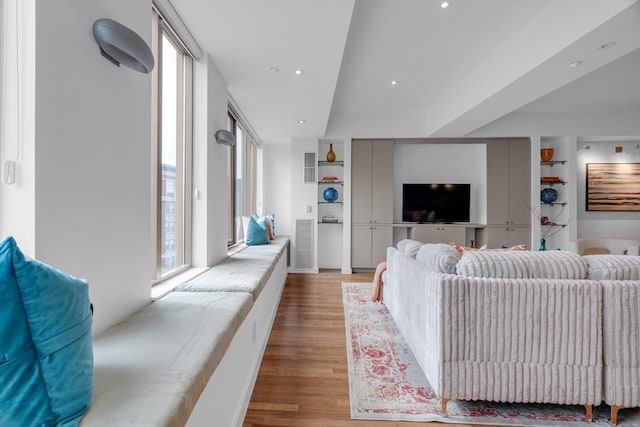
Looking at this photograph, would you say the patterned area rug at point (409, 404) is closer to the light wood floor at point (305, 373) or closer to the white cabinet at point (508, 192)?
the light wood floor at point (305, 373)

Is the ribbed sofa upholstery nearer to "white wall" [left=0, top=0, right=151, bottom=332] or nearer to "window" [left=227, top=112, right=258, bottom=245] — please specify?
"white wall" [left=0, top=0, right=151, bottom=332]

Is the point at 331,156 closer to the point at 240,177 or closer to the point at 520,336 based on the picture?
the point at 240,177

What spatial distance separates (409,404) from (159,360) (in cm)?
150

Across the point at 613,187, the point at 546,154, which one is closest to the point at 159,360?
the point at 546,154

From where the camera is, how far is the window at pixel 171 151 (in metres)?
1.95

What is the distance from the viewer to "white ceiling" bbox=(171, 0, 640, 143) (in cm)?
210

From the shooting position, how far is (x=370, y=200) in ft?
18.1

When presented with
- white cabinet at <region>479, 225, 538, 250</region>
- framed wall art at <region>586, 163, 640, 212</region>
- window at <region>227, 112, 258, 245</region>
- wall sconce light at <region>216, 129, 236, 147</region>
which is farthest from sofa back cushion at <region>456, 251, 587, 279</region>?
framed wall art at <region>586, 163, 640, 212</region>

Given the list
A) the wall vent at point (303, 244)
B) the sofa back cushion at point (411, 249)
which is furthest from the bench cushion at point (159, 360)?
the wall vent at point (303, 244)

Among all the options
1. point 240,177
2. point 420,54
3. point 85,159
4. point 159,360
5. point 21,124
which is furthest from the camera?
point 240,177

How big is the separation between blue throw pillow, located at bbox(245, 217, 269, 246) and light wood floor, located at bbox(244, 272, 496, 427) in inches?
40.8

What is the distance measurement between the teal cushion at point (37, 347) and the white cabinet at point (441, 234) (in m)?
5.11

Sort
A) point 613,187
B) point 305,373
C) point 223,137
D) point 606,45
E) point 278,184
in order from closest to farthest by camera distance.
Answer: point 305,373 → point 606,45 → point 223,137 → point 613,187 → point 278,184

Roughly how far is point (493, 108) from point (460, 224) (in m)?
2.19
